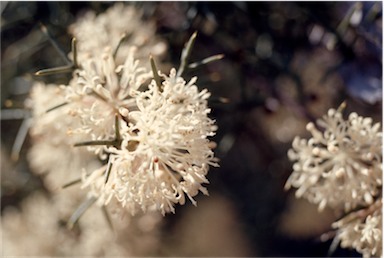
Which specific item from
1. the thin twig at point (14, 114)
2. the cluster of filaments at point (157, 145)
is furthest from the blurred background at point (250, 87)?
the cluster of filaments at point (157, 145)

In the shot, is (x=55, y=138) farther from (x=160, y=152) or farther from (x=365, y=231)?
(x=365, y=231)

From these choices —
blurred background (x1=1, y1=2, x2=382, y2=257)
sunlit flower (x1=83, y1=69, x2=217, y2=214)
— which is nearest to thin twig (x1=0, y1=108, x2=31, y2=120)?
blurred background (x1=1, y1=2, x2=382, y2=257)

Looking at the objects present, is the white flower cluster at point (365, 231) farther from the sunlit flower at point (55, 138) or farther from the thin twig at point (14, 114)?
the thin twig at point (14, 114)

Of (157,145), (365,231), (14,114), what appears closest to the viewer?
(157,145)

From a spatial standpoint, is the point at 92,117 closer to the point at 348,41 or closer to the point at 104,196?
the point at 104,196

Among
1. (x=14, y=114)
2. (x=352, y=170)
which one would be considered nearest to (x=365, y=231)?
(x=352, y=170)

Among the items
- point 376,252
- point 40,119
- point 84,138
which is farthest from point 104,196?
point 376,252

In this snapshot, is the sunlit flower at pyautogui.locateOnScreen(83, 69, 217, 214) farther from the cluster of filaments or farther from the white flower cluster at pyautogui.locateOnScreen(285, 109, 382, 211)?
the white flower cluster at pyautogui.locateOnScreen(285, 109, 382, 211)
